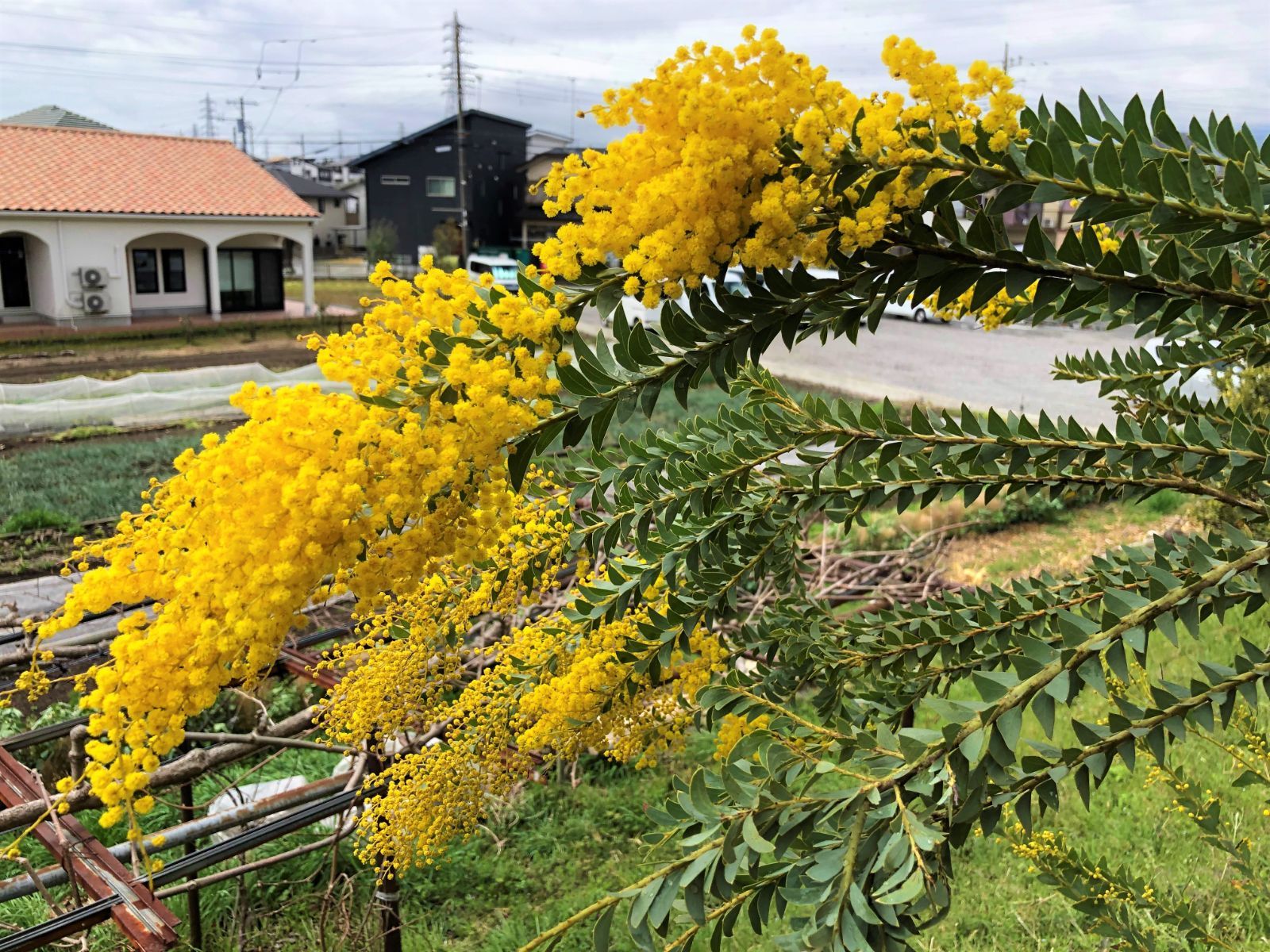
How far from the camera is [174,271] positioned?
65.2 ft

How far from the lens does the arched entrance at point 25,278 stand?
18156mm

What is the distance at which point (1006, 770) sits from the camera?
3.85 ft

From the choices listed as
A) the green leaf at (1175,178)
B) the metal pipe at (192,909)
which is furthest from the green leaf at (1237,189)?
the metal pipe at (192,909)

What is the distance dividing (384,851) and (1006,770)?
4.42 feet

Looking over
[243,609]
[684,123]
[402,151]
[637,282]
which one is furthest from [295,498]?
[402,151]

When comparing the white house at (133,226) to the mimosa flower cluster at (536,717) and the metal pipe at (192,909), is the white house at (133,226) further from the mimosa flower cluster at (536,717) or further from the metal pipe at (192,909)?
the mimosa flower cluster at (536,717)

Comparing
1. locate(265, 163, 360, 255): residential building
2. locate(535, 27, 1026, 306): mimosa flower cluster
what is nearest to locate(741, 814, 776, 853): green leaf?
locate(535, 27, 1026, 306): mimosa flower cluster

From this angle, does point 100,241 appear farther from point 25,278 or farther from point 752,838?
point 752,838

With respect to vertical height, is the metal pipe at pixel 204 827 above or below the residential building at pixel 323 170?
below

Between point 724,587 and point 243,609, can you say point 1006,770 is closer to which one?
point 724,587

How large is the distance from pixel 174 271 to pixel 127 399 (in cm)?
976

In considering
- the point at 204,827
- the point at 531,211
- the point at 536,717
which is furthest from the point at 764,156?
the point at 531,211

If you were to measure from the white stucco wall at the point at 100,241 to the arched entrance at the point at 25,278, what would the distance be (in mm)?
30

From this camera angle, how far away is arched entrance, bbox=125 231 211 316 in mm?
19188
